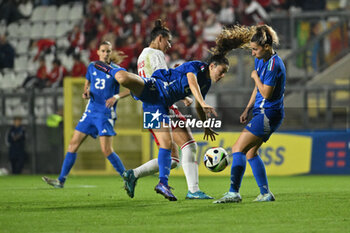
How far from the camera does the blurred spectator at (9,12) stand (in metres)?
20.9

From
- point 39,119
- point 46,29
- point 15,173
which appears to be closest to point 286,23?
point 39,119

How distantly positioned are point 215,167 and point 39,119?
320 inches

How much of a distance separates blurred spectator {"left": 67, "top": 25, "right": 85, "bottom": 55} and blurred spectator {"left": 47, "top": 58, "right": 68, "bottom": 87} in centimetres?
83

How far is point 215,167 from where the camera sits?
7852 mm

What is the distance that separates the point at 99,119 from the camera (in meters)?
10.3

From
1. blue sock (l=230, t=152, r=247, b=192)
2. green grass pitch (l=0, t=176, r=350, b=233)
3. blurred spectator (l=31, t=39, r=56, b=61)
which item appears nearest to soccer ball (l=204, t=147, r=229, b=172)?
Answer: green grass pitch (l=0, t=176, r=350, b=233)

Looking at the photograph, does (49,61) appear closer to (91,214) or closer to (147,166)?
(147,166)

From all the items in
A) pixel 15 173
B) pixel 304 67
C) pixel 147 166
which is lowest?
pixel 15 173

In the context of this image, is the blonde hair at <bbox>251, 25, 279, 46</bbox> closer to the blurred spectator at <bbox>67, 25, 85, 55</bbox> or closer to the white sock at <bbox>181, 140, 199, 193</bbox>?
the white sock at <bbox>181, 140, 199, 193</bbox>

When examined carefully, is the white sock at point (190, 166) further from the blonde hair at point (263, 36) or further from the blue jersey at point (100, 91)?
the blue jersey at point (100, 91)

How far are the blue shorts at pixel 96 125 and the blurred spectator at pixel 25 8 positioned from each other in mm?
11509

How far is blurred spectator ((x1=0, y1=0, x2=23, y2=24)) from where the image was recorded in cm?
2092

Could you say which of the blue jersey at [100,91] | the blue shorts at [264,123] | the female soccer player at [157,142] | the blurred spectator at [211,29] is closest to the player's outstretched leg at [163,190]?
the female soccer player at [157,142]

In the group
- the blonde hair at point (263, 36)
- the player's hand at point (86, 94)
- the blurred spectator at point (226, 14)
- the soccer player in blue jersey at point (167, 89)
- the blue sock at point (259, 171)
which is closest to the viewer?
the blonde hair at point (263, 36)
